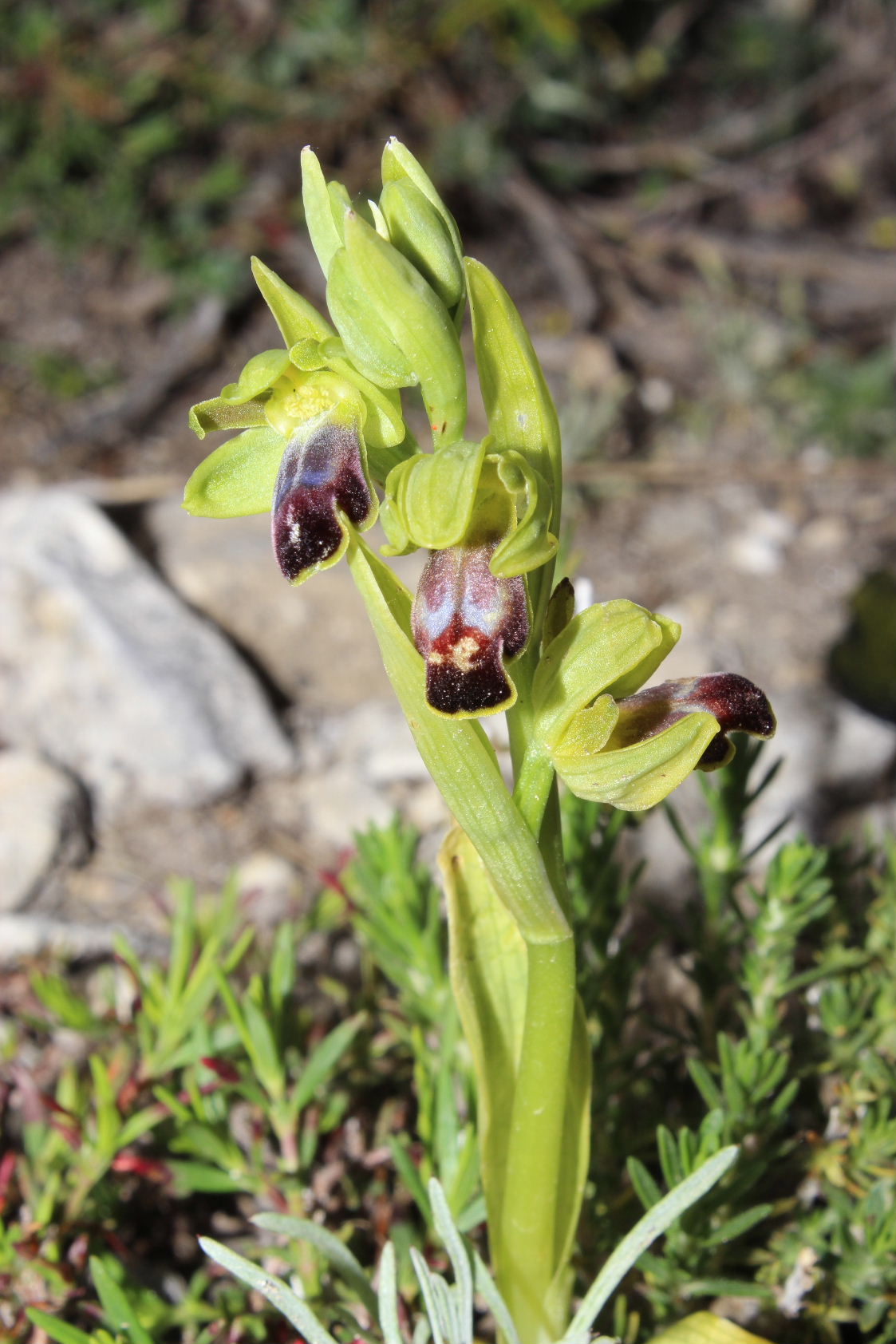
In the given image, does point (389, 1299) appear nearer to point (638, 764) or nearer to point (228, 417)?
point (638, 764)

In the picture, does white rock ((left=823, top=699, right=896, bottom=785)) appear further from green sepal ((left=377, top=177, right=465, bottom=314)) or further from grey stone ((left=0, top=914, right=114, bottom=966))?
green sepal ((left=377, top=177, right=465, bottom=314))

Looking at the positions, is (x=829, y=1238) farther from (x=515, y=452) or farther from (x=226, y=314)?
(x=226, y=314)

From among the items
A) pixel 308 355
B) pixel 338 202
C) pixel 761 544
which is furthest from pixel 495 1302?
pixel 761 544

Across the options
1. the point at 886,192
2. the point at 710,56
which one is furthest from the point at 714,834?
the point at 710,56

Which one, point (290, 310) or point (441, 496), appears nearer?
point (441, 496)

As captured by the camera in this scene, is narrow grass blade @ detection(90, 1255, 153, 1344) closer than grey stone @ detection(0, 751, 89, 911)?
Yes

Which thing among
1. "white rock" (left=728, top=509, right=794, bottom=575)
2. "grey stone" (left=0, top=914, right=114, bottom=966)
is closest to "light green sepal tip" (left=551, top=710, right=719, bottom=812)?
"grey stone" (left=0, top=914, right=114, bottom=966)
